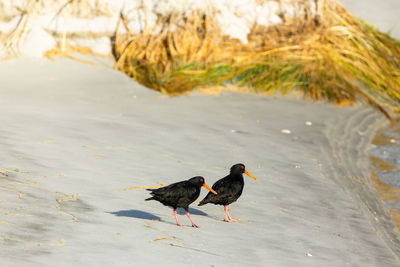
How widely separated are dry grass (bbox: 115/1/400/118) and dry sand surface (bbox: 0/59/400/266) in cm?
54

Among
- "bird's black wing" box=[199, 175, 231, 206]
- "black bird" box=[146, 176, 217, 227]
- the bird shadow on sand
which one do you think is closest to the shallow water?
"bird's black wing" box=[199, 175, 231, 206]

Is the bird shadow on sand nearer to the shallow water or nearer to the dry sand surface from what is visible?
the dry sand surface

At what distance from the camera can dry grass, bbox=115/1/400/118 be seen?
10.7 metres

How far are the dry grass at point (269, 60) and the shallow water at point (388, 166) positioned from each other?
3.87 feet

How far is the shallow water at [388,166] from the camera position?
22.1ft

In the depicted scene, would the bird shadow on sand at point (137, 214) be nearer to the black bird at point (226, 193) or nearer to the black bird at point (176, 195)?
the black bird at point (176, 195)

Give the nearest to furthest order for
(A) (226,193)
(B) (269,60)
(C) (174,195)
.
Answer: (C) (174,195), (A) (226,193), (B) (269,60)

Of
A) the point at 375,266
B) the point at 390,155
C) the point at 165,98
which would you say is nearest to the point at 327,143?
the point at 390,155

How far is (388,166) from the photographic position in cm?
809

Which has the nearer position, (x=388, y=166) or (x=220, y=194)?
(x=220, y=194)

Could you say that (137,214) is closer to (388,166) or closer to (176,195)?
(176,195)

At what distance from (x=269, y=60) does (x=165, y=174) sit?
20.0 feet

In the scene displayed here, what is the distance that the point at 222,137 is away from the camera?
7.79 m

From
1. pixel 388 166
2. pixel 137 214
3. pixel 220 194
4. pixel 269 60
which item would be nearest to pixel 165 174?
pixel 220 194
